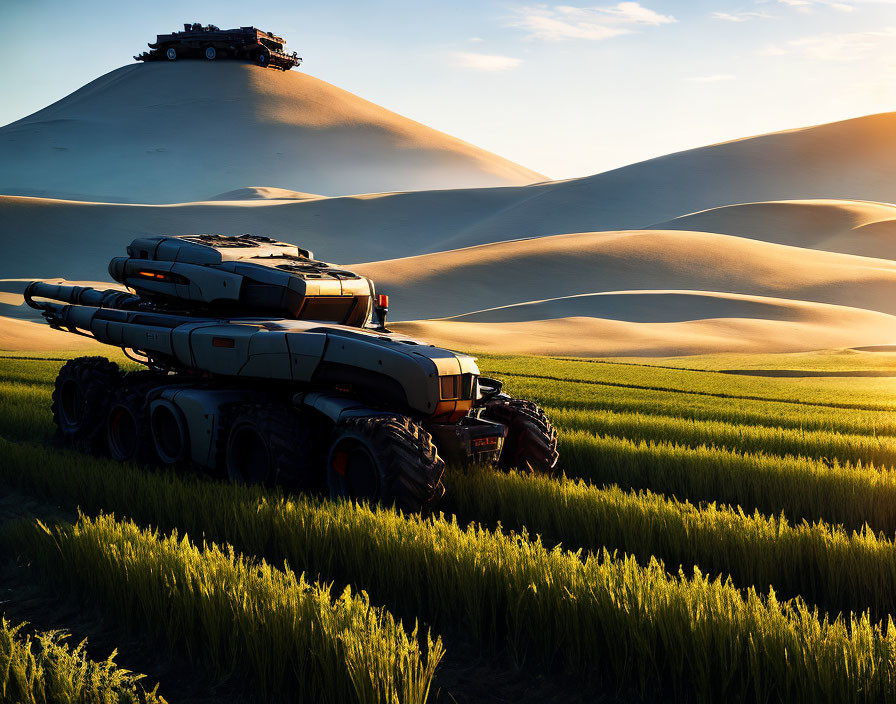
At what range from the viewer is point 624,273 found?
67.1m

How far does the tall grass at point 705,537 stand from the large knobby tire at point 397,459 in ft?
3.04

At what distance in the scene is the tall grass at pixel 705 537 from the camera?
19.4 feet

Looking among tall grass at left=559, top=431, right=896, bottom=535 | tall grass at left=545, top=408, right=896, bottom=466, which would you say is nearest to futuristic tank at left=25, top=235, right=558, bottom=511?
tall grass at left=559, top=431, right=896, bottom=535

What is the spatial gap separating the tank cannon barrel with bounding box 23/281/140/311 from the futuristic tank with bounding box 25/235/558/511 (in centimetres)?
6

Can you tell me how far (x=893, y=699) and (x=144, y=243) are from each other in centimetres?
921

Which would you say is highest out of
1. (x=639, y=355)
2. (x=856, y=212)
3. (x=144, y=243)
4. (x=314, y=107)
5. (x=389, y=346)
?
(x=314, y=107)

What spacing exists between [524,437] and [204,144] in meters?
178

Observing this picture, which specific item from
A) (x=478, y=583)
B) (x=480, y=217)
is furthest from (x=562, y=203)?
(x=478, y=583)

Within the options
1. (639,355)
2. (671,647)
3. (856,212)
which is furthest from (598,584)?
(856,212)

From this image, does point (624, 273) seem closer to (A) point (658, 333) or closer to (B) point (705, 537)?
(A) point (658, 333)

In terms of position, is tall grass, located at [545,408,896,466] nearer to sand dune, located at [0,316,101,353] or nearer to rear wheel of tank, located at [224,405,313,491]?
rear wheel of tank, located at [224,405,313,491]

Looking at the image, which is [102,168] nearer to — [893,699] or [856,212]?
[856,212]

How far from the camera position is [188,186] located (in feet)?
525

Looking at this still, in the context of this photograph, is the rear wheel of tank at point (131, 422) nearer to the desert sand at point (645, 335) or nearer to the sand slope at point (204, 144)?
the desert sand at point (645, 335)
